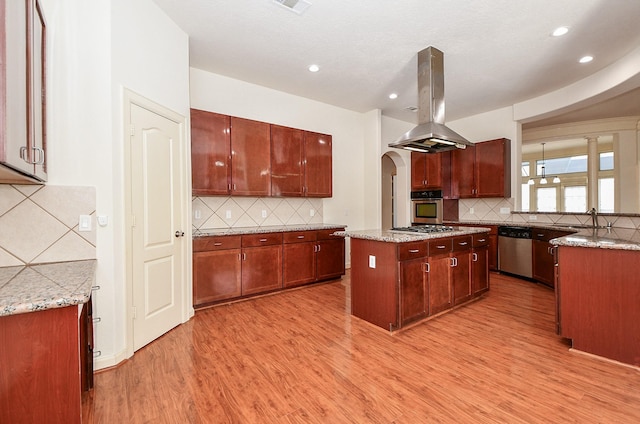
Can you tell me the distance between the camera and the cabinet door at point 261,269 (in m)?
3.57

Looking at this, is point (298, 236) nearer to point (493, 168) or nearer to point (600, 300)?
point (600, 300)

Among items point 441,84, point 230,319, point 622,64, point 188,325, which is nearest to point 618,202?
point 622,64

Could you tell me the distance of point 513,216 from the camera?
5.14 meters

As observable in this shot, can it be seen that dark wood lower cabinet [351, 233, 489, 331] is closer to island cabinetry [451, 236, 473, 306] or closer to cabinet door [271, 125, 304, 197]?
island cabinetry [451, 236, 473, 306]

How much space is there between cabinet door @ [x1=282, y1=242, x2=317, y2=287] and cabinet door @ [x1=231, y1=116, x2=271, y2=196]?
34.0 inches

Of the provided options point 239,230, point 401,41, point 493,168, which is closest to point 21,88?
point 239,230

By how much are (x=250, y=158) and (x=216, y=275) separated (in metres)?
1.56

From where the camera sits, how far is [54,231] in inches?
76.0

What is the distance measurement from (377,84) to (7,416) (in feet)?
14.9

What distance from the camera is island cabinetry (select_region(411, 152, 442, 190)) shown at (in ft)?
18.6

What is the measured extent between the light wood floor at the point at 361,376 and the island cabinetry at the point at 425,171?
127 inches

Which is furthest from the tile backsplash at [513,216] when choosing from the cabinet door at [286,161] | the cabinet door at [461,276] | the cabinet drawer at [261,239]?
the cabinet drawer at [261,239]

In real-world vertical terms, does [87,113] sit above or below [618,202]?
above

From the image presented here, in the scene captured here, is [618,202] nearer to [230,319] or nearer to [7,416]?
[230,319]
